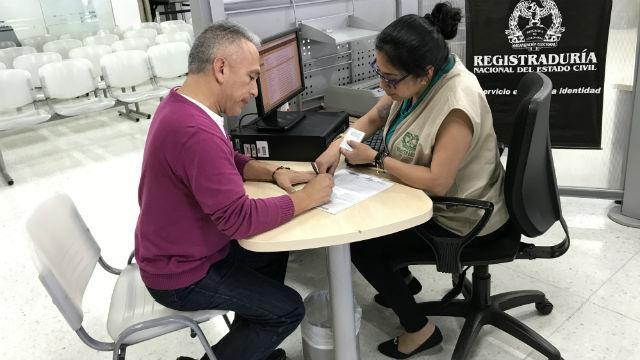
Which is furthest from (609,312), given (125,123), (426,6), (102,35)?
(102,35)

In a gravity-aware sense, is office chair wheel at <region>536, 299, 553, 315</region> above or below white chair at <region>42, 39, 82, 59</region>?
below

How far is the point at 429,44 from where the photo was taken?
1.59m

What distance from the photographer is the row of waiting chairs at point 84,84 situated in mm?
4543

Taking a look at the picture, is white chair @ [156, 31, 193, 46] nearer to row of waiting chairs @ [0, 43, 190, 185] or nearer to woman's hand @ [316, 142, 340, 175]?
row of waiting chairs @ [0, 43, 190, 185]

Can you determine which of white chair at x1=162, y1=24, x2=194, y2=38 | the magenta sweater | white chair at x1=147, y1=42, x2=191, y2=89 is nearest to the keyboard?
the magenta sweater

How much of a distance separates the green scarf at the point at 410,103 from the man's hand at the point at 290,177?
1.02 feet

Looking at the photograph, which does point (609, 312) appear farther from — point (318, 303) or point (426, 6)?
point (426, 6)

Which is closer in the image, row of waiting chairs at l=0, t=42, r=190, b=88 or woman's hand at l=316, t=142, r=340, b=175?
woman's hand at l=316, t=142, r=340, b=175

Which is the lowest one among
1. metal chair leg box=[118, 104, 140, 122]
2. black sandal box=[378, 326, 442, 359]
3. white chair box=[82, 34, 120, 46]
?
black sandal box=[378, 326, 442, 359]

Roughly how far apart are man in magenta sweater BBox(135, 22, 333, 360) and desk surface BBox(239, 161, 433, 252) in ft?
0.11

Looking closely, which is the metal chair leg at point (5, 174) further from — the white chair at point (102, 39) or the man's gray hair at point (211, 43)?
the man's gray hair at point (211, 43)

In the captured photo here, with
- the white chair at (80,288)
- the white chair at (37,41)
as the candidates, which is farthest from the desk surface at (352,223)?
the white chair at (37,41)

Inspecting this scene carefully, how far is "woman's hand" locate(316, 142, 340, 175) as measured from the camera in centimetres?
178

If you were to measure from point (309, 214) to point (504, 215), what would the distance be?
69 centimetres
